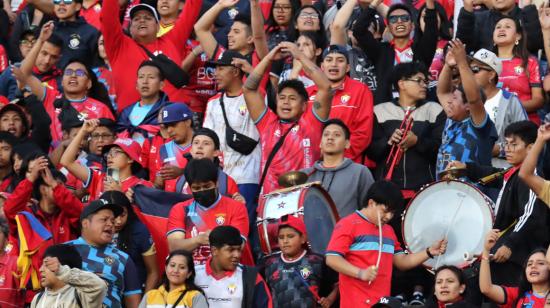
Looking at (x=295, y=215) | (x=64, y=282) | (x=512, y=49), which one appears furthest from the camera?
(x=512, y=49)

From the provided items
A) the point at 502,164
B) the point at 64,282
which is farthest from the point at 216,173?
the point at 502,164

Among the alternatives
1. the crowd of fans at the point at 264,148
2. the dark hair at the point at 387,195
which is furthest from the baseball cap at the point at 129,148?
the dark hair at the point at 387,195

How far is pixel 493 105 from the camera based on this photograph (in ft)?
56.0

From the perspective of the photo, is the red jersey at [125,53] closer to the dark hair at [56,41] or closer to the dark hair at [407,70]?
the dark hair at [56,41]

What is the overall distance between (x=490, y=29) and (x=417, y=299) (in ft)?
15.2

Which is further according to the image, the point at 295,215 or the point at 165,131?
the point at 165,131

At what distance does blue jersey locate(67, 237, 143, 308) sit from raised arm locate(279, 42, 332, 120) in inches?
97.9

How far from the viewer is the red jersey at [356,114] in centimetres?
1688

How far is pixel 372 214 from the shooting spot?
14.9 meters

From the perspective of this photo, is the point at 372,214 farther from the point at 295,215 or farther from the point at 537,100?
the point at 537,100

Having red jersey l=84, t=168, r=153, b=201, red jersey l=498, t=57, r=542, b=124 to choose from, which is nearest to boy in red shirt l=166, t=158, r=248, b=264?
red jersey l=84, t=168, r=153, b=201

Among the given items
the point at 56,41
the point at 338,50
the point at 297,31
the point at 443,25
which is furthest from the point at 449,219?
the point at 56,41

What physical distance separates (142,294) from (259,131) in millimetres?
2150

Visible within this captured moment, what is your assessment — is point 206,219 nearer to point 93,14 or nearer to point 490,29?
point 490,29
